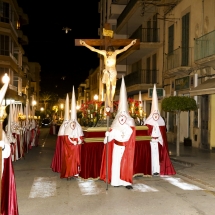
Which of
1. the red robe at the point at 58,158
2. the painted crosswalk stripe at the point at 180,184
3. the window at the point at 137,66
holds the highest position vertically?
the window at the point at 137,66

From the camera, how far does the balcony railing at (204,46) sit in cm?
1766

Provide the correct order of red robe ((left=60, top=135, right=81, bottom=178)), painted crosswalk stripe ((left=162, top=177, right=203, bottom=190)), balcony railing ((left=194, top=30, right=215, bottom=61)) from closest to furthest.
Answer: painted crosswalk stripe ((left=162, top=177, right=203, bottom=190)) → red robe ((left=60, top=135, right=81, bottom=178)) → balcony railing ((left=194, top=30, right=215, bottom=61))

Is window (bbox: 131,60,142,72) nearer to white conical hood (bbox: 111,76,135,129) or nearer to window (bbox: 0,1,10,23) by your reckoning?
window (bbox: 0,1,10,23)

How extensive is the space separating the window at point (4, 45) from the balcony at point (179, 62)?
16.8m

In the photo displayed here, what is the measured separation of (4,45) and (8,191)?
3009 cm

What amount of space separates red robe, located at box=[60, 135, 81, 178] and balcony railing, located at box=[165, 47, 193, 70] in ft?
39.8

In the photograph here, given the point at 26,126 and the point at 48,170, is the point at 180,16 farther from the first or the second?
the point at 48,170

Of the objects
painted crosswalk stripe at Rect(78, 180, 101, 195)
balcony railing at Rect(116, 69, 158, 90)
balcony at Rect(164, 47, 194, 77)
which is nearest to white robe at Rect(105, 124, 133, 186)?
painted crosswalk stripe at Rect(78, 180, 101, 195)

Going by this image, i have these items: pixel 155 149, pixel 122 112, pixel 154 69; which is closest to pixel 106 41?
pixel 122 112

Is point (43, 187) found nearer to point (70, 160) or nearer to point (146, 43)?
point (70, 160)

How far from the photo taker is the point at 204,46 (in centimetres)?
1838

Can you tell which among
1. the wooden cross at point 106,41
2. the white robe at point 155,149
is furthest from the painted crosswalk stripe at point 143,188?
the wooden cross at point 106,41

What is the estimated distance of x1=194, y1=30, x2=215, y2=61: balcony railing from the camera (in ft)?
57.9

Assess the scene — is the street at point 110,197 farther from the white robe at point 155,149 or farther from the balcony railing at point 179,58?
the balcony railing at point 179,58
